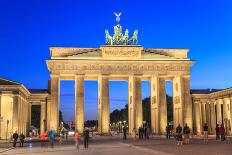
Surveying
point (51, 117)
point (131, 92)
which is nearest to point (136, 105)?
point (131, 92)

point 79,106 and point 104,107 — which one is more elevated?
point 79,106

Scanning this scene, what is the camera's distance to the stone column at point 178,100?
81.5 meters

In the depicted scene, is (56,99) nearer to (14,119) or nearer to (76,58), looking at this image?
(76,58)

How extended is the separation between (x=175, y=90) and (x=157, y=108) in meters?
6.47

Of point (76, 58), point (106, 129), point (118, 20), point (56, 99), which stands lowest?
point (106, 129)

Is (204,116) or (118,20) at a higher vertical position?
(118,20)

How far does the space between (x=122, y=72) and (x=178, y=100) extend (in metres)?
13.4

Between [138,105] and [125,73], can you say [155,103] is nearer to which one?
[138,105]

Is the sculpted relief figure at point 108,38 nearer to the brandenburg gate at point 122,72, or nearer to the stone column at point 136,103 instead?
the brandenburg gate at point 122,72

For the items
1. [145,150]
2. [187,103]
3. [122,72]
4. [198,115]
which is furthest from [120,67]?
[145,150]

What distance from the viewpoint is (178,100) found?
83250 mm

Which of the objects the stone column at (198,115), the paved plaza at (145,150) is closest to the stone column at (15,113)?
the paved plaza at (145,150)

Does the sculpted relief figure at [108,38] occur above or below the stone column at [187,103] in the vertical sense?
above

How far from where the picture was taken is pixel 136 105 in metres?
79.3
